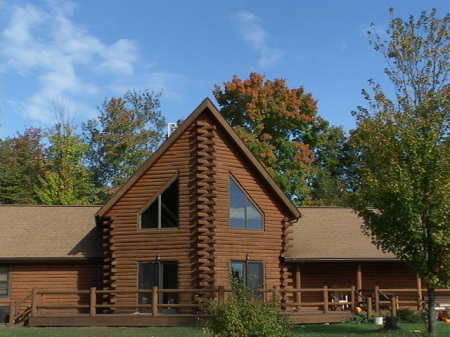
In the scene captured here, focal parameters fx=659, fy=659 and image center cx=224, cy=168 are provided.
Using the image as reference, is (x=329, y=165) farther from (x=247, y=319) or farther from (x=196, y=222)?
(x=247, y=319)

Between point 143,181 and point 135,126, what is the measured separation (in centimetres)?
2851

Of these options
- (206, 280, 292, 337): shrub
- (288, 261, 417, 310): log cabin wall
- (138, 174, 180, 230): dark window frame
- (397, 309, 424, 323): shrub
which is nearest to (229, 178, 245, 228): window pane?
(138, 174, 180, 230): dark window frame

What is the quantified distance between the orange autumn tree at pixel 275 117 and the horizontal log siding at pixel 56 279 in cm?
1868

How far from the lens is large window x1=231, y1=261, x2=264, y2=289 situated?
2447 centimetres

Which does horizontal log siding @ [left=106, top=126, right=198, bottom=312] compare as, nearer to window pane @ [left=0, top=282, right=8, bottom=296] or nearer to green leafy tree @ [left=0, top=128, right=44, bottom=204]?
window pane @ [left=0, top=282, right=8, bottom=296]

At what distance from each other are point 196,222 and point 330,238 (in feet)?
23.2

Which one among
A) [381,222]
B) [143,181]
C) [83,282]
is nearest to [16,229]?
[83,282]

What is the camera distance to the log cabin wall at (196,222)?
23953 mm

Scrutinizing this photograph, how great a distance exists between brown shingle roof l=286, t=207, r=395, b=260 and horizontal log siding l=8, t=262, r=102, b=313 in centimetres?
804

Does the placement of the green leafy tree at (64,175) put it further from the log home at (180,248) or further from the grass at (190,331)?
the grass at (190,331)

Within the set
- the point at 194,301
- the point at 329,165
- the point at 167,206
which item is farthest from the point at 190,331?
the point at 329,165

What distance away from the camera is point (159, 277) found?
79.6 feet

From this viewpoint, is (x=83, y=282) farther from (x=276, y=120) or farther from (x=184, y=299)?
(x=276, y=120)

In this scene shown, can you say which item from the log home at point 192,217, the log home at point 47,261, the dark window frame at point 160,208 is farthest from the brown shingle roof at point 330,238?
the log home at point 47,261
